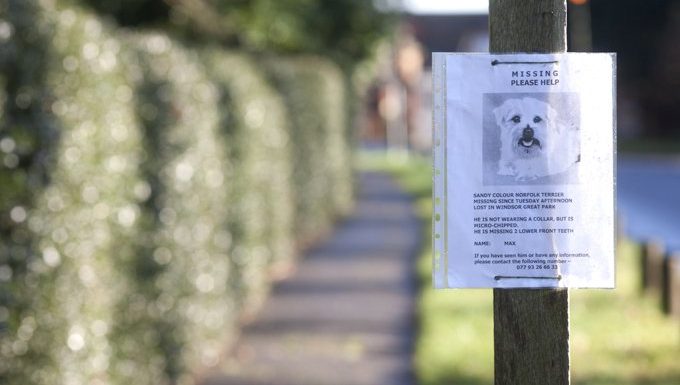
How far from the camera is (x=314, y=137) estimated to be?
17859mm

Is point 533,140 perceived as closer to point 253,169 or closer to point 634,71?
point 253,169

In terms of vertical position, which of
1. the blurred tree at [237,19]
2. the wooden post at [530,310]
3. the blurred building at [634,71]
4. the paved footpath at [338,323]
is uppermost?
the blurred building at [634,71]

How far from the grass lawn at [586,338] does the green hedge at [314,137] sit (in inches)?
132

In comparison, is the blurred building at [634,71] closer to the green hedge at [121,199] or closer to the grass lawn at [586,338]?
the grass lawn at [586,338]

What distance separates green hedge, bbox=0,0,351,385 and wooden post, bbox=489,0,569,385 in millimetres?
2372

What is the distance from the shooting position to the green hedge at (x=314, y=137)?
52.3 feet

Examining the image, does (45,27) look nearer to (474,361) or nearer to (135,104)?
(135,104)

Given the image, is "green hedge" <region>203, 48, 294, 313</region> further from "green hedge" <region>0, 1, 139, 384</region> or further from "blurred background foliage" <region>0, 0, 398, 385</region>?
"green hedge" <region>0, 1, 139, 384</region>

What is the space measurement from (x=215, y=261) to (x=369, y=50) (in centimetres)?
1531

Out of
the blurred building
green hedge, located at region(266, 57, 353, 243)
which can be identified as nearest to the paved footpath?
green hedge, located at region(266, 57, 353, 243)

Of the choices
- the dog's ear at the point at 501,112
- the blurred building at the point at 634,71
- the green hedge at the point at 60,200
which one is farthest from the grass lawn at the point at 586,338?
the blurred building at the point at 634,71

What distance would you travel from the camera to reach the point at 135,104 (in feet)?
23.9

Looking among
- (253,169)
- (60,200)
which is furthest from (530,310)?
(253,169)

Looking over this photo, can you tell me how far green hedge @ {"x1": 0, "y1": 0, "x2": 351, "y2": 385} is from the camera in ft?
17.4
